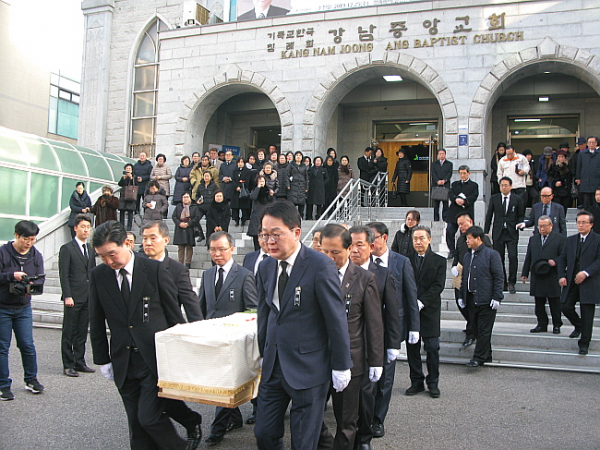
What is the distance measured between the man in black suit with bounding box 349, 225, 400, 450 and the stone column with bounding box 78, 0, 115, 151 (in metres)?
20.7

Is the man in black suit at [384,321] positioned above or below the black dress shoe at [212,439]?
above

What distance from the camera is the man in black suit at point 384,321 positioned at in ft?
15.3

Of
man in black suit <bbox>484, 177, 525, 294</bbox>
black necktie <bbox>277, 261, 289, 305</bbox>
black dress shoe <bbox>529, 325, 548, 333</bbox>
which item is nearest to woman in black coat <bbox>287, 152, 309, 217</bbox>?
man in black suit <bbox>484, 177, 525, 294</bbox>

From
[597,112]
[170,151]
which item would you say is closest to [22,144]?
[170,151]

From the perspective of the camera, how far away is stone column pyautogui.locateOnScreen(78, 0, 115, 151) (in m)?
23.5

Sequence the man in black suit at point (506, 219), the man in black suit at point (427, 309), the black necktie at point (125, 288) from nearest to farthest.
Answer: the black necktie at point (125, 288) < the man in black suit at point (427, 309) < the man in black suit at point (506, 219)

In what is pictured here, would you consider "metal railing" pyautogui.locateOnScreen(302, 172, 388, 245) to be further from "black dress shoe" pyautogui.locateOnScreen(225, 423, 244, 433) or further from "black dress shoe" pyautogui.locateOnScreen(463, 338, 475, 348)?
"black dress shoe" pyautogui.locateOnScreen(225, 423, 244, 433)

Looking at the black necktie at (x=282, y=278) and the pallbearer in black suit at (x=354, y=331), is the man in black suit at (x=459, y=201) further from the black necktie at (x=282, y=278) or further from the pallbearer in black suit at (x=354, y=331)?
the black necktie at (x=282, y=278)

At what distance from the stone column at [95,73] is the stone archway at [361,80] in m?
10.7

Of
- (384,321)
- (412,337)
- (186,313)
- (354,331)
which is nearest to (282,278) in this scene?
(354,331)

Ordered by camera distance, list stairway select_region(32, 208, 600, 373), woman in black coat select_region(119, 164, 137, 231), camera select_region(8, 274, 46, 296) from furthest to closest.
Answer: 1. woman in black coat select_region(119, 164, 137, 231)
2. stairway select_region(32, 208, 600, 373)
3. camera select_region(8, 274, 46, 296)

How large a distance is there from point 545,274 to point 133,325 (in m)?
6.58

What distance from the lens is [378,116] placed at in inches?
814

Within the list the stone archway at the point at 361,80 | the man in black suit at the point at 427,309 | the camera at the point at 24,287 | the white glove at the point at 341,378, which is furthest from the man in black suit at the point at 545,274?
the stone archway at the point at 361,80
